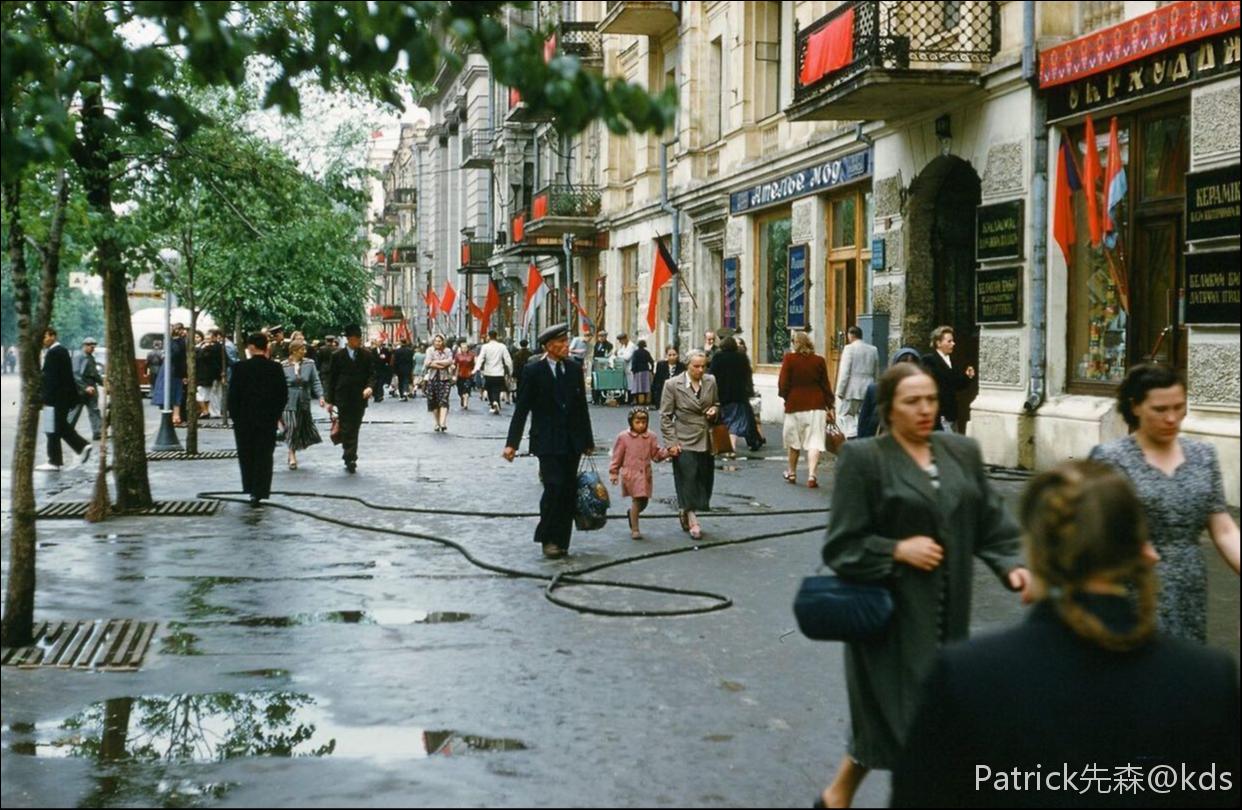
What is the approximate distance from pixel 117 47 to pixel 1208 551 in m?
8.75

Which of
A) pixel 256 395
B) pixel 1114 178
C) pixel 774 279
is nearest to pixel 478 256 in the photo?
pixel 774 279

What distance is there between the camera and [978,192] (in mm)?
20922

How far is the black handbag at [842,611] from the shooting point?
496cm

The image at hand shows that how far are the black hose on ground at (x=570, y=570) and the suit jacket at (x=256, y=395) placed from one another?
81 cm

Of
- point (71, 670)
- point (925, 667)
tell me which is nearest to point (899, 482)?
point (925, 667)

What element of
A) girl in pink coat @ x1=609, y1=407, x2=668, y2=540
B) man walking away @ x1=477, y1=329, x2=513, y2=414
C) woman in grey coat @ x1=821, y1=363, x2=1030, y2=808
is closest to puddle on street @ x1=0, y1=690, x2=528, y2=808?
woman in grey coat @ x1=821, y1=363, x2=1030, y2=808

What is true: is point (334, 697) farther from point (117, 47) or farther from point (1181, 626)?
point (1181, 626)

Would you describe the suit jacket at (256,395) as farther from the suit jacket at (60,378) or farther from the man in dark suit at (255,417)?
the suit jacket at (60,378)

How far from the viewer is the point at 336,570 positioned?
38.0 feet

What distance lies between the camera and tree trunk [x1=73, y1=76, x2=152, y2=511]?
1182 centimetres

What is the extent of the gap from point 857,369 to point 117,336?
7936 mm

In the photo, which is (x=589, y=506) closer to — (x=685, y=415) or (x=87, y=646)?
(x=685, y=415)

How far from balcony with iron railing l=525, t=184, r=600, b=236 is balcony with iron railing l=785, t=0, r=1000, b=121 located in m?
20.9

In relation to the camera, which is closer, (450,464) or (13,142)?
(13,142)
